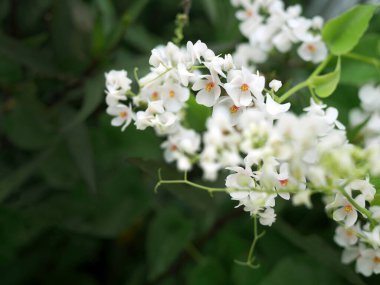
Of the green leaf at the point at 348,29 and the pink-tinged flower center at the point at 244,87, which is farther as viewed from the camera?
the green leaf at the point at 348,29

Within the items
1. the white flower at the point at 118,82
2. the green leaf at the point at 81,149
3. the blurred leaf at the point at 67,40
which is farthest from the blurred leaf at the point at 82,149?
the white flower at the point at 118,82

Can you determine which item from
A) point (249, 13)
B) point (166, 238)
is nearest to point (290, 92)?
point (249, 13)

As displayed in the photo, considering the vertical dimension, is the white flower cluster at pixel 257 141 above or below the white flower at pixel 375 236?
above

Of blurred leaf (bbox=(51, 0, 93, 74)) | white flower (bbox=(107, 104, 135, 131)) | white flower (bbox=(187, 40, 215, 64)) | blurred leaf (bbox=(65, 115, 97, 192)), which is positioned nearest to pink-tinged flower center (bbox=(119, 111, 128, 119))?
white flower (bbox=(107, 104, 135, 131))

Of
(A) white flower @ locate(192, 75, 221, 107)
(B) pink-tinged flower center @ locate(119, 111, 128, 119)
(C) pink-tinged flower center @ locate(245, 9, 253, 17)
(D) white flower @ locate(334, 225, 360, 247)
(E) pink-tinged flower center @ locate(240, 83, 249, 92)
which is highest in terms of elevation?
(E) pink-tinged flower center @ locate(240, 83, 249, 92)

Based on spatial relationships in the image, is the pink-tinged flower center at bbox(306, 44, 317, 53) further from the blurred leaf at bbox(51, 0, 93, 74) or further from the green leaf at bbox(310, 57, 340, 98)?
the blurred leaf at bbox(51, 0, 93, 74)

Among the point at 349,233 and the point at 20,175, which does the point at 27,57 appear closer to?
the point at 20,175

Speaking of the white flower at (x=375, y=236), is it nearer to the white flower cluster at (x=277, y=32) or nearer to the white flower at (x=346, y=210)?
the white flower at (x=346, y=210)
